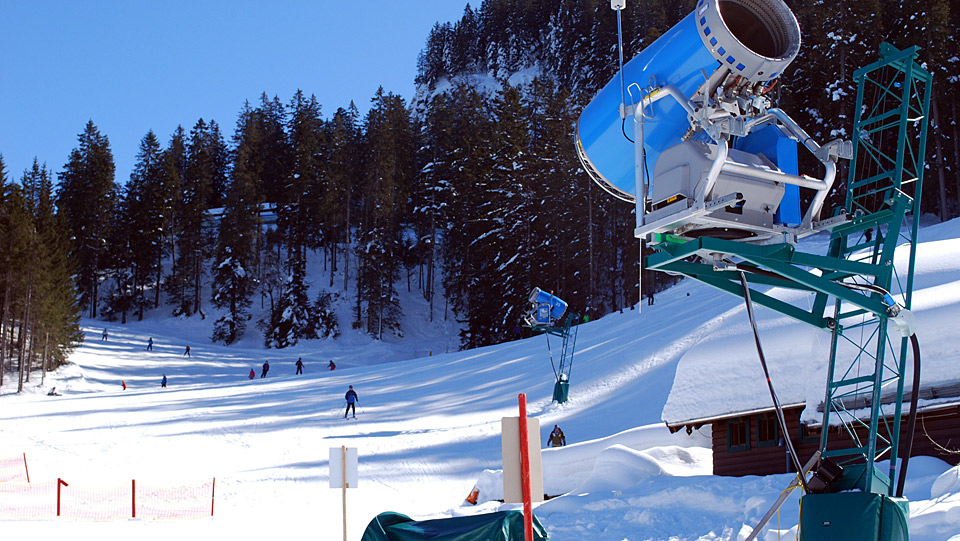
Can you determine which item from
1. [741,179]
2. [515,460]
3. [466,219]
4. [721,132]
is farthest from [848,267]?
[466,219]

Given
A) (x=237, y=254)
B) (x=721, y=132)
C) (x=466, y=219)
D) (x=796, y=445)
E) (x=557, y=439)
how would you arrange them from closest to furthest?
(x=721, y=132) → (x=796, y=445) → (x=557, y=439) → (x=466, y=219) → (x=237, y=254)

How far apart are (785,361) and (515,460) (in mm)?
9399

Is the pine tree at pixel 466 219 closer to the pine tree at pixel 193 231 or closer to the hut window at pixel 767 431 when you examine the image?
the pine tree at pixel 193 231

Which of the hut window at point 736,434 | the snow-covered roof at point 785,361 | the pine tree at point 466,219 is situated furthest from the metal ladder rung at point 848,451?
the pine tree at point 466,219

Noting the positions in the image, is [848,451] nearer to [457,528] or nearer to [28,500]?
[457,528]

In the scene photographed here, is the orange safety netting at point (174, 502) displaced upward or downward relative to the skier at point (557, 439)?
downward

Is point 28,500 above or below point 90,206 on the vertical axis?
below

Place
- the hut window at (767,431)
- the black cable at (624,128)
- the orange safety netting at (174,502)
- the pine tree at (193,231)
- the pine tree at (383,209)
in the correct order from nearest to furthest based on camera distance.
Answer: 1. the black cable at (624,128)
2. the hut window at (767,431)
3. the orange safety netting at (174,502)
4. the pine tree at (383,209)
5. the pine tree at (193,231)

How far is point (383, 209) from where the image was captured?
7250 cm

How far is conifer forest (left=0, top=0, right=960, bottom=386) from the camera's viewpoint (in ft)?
151

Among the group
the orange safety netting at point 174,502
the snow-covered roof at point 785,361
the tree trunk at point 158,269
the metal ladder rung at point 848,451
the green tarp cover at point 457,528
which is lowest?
the orange safety netting at point 174,502

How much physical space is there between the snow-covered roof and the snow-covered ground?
47 centimetres

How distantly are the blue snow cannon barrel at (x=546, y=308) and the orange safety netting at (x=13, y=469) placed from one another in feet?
59.2

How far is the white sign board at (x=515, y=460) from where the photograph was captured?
657 centimetres
